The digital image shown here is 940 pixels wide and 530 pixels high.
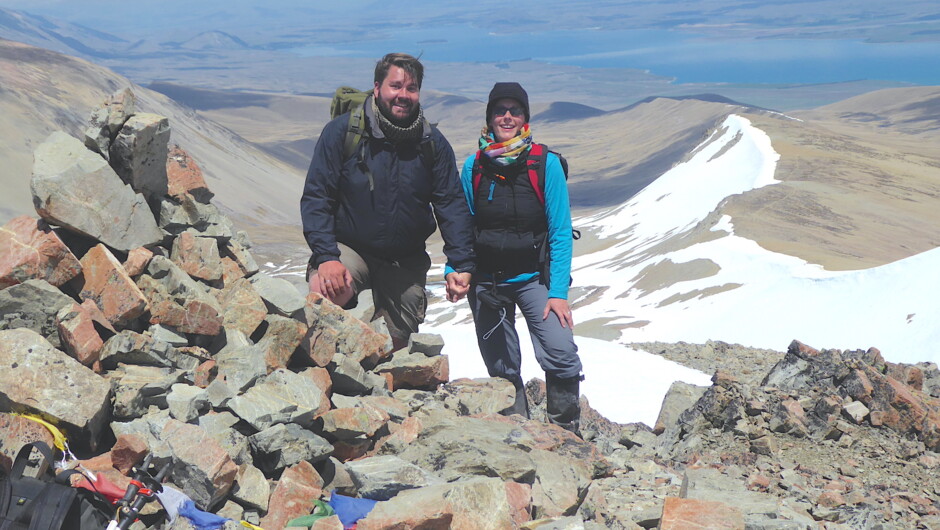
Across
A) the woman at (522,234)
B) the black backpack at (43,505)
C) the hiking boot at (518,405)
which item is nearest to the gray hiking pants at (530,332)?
the woman at (522,234)

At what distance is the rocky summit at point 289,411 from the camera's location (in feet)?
17.9

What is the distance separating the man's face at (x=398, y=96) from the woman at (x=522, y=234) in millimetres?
756

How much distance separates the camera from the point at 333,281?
7129 millimetres

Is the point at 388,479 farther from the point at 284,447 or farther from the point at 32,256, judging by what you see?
the point at 32,256

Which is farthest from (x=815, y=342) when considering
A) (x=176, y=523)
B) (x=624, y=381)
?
(x=176, y=523)

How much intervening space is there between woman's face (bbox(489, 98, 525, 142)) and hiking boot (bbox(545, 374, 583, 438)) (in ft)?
8.25

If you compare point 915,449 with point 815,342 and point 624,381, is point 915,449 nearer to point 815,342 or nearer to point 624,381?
point 624,381

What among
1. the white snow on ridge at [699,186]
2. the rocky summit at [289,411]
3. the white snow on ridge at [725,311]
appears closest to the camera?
the rocky summit at [289,411]

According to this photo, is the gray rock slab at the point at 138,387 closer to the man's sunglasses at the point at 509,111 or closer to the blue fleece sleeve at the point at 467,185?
the blue fleece sleeve at the point at 467,185

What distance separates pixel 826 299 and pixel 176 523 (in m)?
29.3

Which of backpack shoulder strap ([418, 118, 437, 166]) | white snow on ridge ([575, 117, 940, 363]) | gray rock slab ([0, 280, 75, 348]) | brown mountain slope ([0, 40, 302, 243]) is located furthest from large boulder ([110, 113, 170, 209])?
brown mountain slope ([0, 40, 302, 243])

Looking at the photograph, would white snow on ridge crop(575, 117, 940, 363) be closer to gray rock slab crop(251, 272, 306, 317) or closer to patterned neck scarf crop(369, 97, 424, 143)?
patterned neck scarf crop(369, 97, 424, 143)

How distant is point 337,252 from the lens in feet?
23.6

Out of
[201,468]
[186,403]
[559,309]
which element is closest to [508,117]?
[559,309]
